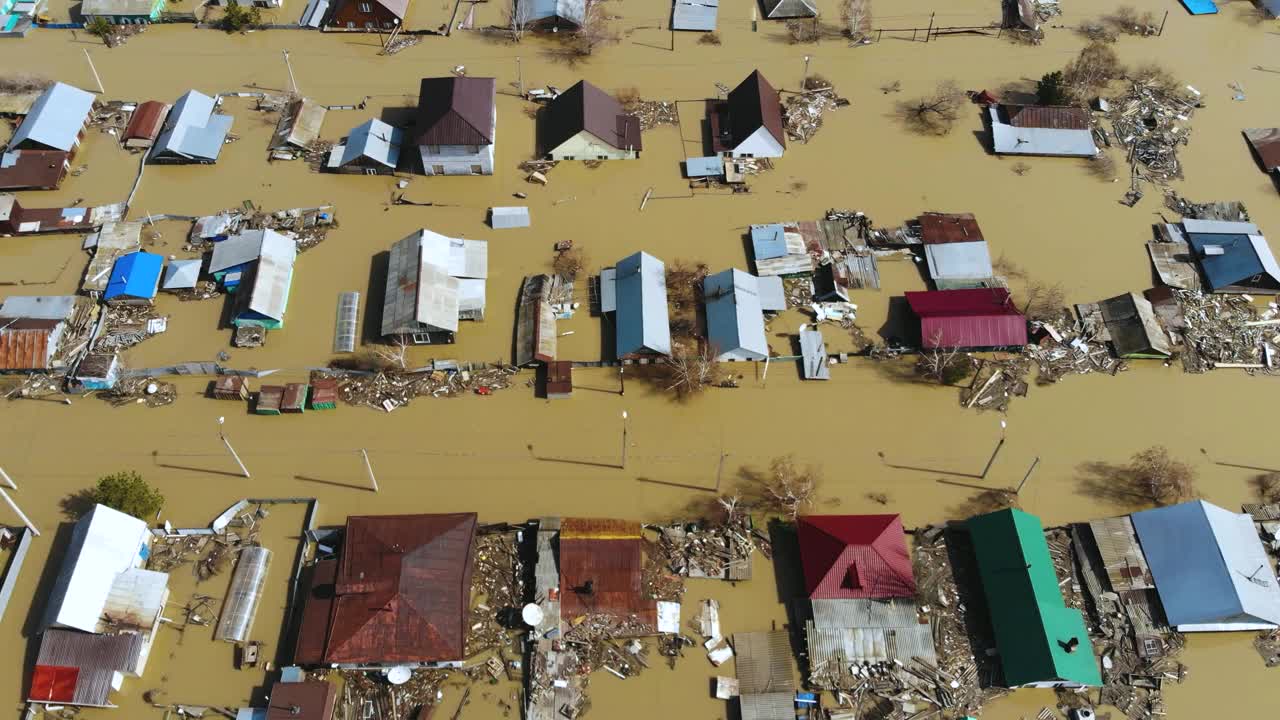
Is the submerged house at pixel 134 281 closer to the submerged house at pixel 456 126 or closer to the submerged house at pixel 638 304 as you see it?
the submerged house at pixel 456 126

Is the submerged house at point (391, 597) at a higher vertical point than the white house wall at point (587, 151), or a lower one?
lower

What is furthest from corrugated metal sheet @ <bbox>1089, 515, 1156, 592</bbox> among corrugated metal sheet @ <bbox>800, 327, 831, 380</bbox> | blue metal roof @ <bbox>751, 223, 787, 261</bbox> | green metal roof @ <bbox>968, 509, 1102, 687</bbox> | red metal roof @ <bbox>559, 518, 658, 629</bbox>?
blue metal roof @ <bbox>751, 223, 787, 261</bbox>

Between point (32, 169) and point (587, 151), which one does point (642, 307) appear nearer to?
point (587, 151)

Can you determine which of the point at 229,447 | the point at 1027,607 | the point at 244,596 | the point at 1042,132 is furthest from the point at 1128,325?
the point at 229,447

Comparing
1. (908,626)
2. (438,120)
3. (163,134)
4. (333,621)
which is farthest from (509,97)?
(908,626)

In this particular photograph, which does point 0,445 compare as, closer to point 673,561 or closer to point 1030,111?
point 673,561

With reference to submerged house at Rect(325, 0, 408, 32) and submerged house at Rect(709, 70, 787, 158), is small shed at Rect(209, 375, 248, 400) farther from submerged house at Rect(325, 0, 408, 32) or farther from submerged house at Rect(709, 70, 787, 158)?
submerged house at Rect(325, 0, 408, 32)

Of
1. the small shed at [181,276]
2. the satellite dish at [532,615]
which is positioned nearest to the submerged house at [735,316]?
the satellite dish at [532,615]
